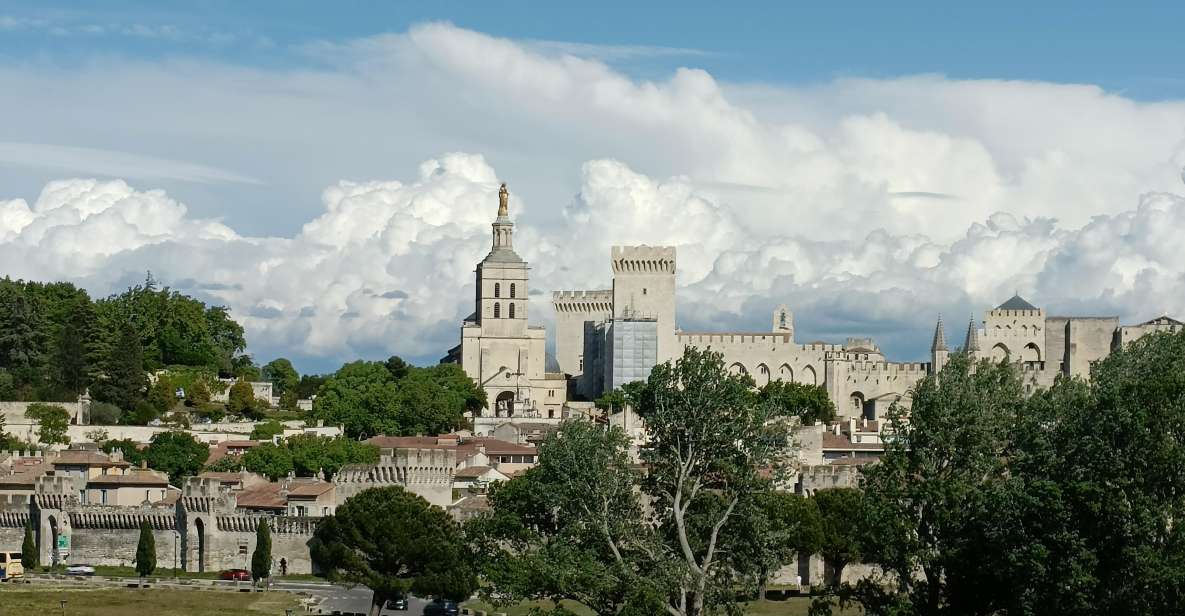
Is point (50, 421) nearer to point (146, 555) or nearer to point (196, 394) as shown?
point (196, 394)

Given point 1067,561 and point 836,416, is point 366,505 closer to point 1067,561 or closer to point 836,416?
point 1067,561

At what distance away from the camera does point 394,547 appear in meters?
62.9

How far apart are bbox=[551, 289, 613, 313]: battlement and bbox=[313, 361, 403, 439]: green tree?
25.6 metres

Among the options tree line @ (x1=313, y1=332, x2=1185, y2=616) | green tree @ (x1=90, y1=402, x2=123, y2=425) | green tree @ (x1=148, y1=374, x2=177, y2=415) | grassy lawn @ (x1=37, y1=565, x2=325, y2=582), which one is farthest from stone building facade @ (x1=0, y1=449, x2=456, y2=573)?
green tree @ (x1=148, y1=374, x2=177, y2=415)

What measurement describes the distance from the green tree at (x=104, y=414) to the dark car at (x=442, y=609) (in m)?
41.3

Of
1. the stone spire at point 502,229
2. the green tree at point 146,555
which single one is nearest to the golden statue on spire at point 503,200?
the stone spire at point 502,229

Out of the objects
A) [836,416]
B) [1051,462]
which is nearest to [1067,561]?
[1051,462]

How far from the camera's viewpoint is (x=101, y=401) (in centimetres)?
10544

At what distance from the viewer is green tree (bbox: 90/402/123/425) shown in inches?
3991

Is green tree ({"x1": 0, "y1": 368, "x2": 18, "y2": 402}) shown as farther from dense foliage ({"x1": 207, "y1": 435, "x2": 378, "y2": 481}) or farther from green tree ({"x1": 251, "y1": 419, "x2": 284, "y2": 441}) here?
dense foliage ({"x1": 207, "y1": 435, "x2": 378, "y2": 481})

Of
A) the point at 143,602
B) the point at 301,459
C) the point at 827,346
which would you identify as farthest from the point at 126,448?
the point at 827,346

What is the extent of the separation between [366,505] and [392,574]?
2888 mm

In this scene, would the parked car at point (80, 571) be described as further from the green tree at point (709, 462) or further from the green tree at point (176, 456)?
the green tree at point (709, 462)

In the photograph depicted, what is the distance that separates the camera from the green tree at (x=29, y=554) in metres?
75.2
